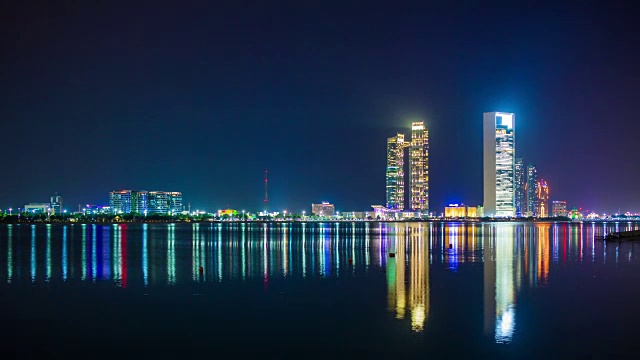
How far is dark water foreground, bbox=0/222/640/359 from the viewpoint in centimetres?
1953

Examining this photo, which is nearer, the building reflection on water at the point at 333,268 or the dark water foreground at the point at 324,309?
the dark water foreground at the point at 324,309

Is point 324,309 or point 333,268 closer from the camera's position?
point 324,309

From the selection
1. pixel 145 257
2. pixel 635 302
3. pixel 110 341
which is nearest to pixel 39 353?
pixel 110 341

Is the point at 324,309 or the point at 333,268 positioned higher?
the point at 324,309

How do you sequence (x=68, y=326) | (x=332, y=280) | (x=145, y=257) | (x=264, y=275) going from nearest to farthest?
(x=68, y=326)
(x=332, y=280)
(x=264, y=275)
(x=145, y=257)

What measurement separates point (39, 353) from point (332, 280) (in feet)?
61.4

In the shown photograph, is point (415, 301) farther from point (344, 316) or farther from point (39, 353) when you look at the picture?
point (39, 353)

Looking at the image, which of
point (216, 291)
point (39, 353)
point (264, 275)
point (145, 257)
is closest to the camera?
point (39, 353)

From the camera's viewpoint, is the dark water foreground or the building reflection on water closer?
the dark water foreground

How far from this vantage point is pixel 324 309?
85.7ft

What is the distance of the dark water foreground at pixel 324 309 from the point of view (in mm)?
19531

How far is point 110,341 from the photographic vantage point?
2055 centimetres

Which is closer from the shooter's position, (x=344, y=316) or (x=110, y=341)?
(x=110, y=341)

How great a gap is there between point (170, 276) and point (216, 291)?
7263 mm
